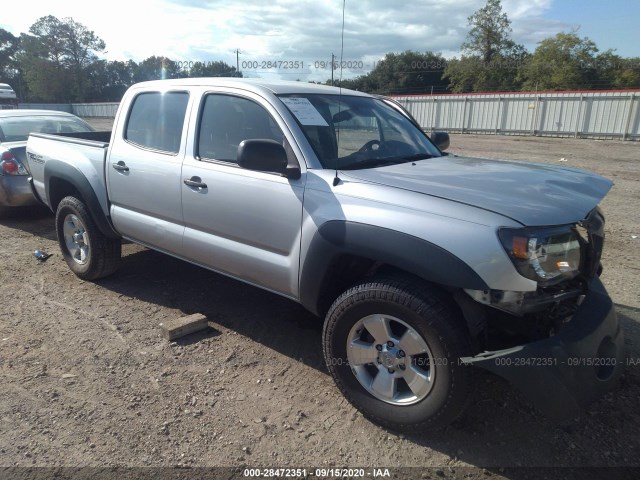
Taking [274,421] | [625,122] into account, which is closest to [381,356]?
[274,421]

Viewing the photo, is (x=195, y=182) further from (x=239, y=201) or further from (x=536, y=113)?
(x=536, y=113)

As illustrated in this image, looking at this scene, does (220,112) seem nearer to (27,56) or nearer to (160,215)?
(160,215)

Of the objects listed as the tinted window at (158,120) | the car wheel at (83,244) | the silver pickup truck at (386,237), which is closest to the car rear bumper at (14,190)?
the car wheel at (83,244)

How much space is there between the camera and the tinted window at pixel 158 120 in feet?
12.6

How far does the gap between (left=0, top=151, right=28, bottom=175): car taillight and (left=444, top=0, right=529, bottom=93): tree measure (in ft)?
154

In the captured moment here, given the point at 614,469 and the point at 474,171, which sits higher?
the point at 474,171

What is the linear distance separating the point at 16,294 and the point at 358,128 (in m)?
3.68

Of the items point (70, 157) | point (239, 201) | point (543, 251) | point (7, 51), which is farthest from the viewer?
point (7, 51)

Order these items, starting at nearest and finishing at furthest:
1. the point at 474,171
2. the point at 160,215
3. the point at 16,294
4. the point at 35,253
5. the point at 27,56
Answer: the point at 474,171 → the point at 160,215 → the point at 16,294 → the point at 35,253 → the point at 27,56

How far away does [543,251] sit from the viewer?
91.2 inches

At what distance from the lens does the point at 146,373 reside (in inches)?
130

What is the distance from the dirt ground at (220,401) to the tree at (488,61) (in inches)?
1890

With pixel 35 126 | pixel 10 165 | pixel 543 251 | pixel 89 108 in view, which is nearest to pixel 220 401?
pixel 543 251

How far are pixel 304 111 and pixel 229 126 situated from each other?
613mm
